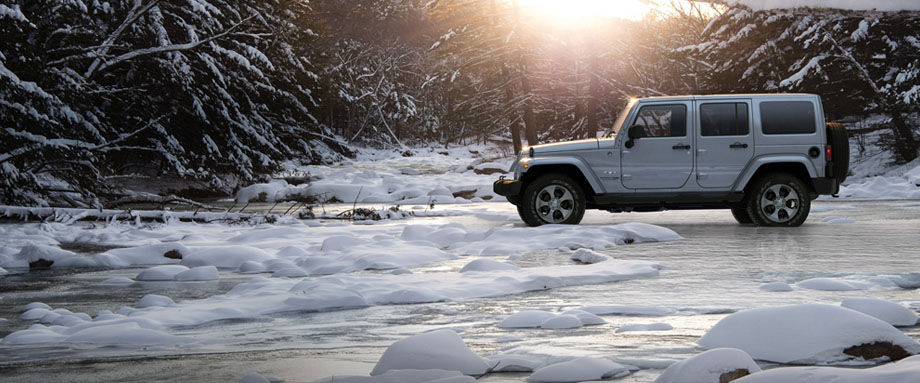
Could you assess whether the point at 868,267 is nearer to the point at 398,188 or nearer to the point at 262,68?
the point at 398,188

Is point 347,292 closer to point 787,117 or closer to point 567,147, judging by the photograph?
point 567,147

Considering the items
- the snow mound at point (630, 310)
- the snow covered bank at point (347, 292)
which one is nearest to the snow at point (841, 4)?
the snow mound at point (630, 310)

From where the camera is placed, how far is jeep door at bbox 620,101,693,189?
14.1 metres

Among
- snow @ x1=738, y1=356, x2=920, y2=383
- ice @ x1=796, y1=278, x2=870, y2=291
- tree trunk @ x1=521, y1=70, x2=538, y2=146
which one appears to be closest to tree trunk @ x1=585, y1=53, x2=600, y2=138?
tree trunk @ x1=521, y1=70, x2=538, y2=146

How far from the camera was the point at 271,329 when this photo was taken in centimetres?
638

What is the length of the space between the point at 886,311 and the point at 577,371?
260 centimetres

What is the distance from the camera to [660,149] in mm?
14141

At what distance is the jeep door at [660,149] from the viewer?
46.3 ft

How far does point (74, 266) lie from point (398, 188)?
15.6 m

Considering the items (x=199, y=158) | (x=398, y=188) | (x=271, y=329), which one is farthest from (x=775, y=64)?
(x=271, y=329)

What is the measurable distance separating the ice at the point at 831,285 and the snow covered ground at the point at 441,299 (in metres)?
0.03

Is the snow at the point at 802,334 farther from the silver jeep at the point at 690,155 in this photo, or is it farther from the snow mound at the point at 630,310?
the silver jeep at the point at 690,155

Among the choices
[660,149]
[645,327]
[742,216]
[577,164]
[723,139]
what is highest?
[723,139]

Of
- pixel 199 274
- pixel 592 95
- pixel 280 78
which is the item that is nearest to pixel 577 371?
pixel 199 274
